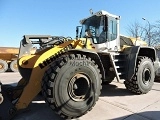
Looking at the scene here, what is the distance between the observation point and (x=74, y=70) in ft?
13.9

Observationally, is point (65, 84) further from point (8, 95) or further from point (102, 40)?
point (102, 40)

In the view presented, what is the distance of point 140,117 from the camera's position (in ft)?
14.0

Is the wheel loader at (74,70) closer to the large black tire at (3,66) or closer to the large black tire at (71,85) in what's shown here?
the large black tire at (71,85)

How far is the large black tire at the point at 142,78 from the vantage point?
614cm

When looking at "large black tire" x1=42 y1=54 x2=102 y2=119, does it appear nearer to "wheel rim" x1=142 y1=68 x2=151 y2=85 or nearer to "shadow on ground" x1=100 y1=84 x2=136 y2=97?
"shadow on ground" x1=100 y1=84 x2=136 y2=97

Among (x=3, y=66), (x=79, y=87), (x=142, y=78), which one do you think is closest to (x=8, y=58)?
(x=3, y=66)

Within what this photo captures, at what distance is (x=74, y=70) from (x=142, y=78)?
3.02m

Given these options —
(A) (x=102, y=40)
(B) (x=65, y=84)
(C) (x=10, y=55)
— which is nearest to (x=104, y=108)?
(B) (x=65, y=84)

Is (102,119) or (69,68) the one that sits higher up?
(69,68)

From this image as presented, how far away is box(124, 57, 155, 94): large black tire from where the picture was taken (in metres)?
6.14

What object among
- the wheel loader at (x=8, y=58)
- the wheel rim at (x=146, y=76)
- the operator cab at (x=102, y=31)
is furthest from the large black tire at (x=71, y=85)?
the wheel loader at (x=8, y=58)

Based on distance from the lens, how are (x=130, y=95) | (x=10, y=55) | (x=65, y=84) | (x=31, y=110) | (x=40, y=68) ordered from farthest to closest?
(x=10, y=55), (x=130, y=95), (x=31, y=110), (x=40, y=68), (x=65, y=84)

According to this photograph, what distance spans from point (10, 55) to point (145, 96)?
43.1ft

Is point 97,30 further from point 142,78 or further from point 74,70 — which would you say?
point 74,70
